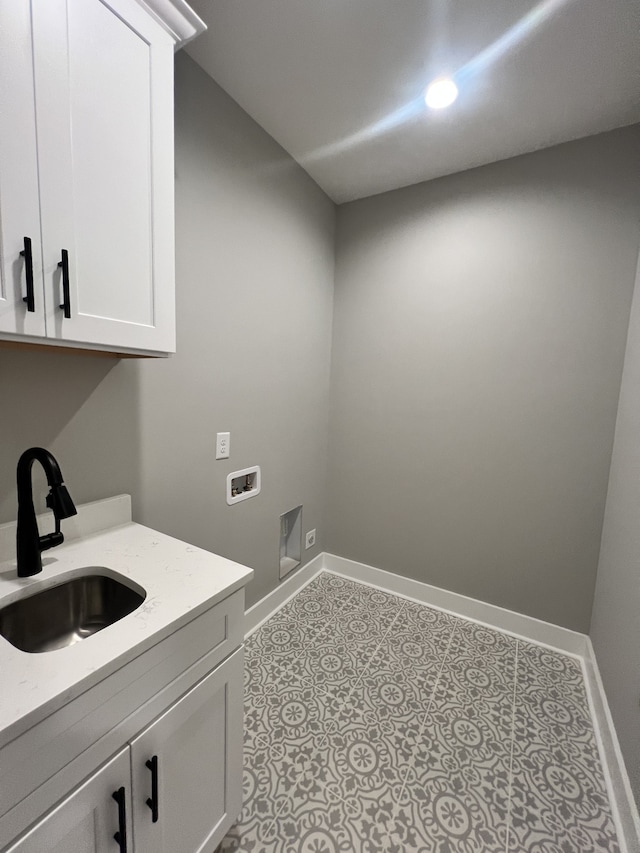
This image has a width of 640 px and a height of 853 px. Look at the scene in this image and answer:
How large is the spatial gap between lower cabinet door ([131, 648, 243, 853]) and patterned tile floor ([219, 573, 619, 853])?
25cm

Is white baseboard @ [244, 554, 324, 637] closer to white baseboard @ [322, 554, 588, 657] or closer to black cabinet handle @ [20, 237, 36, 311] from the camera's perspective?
white baseboard @ [322, 554, 588, 657]

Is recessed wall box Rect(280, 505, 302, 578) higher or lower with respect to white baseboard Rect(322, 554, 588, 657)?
higher

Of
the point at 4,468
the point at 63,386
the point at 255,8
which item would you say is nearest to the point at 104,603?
the point at 4,468

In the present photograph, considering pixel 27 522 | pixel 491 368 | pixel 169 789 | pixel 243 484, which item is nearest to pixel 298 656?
pixel 243 484

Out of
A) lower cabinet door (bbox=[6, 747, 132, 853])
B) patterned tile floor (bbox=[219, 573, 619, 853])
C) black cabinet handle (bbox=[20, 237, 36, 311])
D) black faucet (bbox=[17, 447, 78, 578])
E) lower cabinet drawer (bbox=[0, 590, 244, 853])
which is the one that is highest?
black cabinet handle (bbox=[20, 237, 36, 311])

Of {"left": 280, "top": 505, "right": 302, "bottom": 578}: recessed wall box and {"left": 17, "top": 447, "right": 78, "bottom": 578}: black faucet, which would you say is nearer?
{"left": 17, "top": 447, "right": 78, "bottom": 578}: black faucet

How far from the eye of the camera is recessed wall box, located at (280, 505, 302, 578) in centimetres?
239

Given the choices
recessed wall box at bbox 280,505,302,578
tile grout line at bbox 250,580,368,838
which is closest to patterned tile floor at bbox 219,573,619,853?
tile grout line at bbox 250,580,368,838

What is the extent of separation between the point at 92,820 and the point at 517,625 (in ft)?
7.10

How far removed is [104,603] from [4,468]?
49 cm

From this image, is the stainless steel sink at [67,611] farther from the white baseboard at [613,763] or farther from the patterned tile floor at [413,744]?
the white baseboard at [613,763]

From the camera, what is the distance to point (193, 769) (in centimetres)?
89

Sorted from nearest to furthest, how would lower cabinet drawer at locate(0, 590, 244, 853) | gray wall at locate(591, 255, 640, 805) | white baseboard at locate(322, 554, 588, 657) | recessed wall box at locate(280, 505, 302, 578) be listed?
lower cabinet drawer at locate(0, 590, 244, 853)
gray wall at locate(591, 255, 640, 805)
white baseboard at locate(322, 554, 588, 657)
recessed wall box at locate(280, 505, 302, 578)

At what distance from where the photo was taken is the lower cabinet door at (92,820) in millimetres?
594
